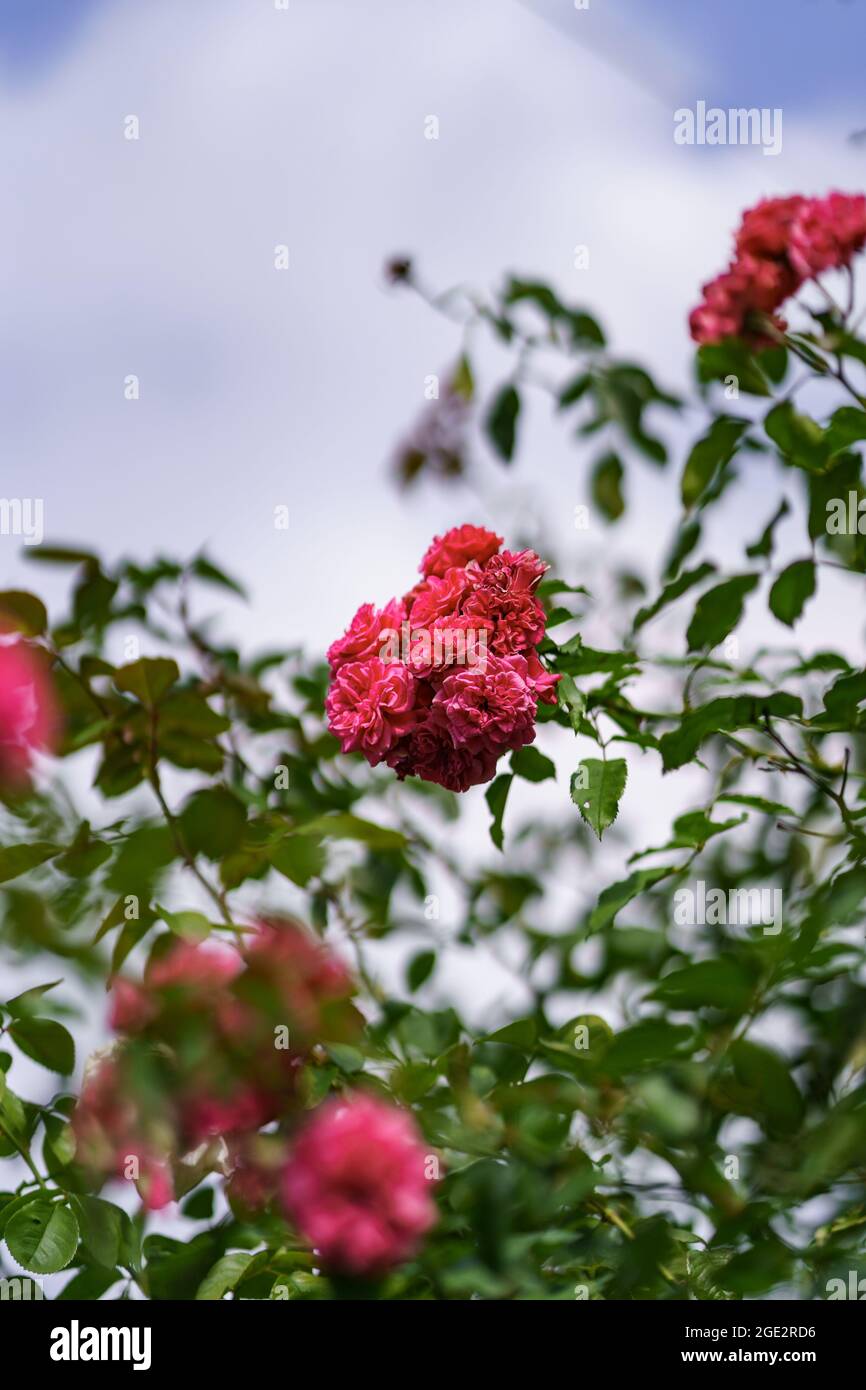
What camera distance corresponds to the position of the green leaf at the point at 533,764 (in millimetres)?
1374

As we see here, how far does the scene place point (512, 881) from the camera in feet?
6.42

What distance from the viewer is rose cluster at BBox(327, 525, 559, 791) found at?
1.19 metres

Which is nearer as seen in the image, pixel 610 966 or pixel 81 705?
pixel 81 705

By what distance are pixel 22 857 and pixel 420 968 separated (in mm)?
784

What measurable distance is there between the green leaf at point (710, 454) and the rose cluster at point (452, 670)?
28cm

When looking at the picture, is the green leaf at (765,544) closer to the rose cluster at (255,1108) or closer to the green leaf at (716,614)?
the green leaf at (716,614)

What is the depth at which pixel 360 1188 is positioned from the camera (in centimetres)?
119

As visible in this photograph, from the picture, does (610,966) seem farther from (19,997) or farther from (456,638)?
(19,997)

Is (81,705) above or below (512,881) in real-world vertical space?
above

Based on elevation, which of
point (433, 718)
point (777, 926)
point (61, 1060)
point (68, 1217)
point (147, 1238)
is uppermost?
point (433, 718)

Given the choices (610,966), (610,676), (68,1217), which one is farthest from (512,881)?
(68,1217)

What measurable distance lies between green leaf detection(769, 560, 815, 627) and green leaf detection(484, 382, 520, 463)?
0.62 metres

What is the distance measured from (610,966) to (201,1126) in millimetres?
666

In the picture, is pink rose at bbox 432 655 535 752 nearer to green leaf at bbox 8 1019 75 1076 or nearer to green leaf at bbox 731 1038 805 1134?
green leaf at bbox 731 1038 805 1134
